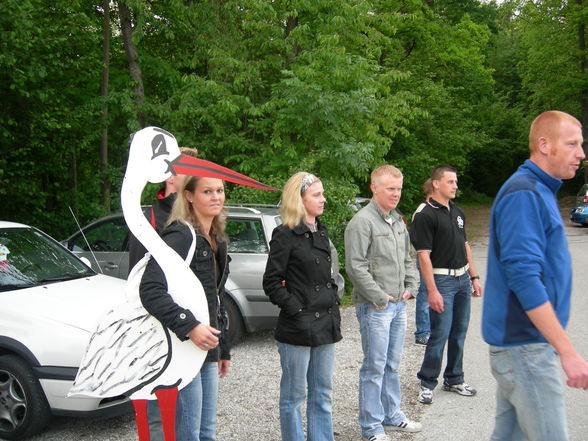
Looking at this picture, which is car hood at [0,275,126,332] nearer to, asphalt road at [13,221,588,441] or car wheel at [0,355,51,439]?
car wheel at [0,355,51,439]

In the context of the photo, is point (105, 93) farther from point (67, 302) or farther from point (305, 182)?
point (305, 182)

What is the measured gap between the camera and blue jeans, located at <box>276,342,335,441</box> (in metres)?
3.59

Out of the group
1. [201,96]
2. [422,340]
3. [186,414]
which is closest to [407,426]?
[186,414]

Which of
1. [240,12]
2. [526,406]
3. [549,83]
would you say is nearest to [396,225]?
[526,406]

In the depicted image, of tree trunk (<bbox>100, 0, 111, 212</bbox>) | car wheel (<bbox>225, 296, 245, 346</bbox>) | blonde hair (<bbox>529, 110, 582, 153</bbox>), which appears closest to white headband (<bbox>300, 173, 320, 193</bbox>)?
blonde hair (<bbox>529, 110, 582, 153</bbox>)

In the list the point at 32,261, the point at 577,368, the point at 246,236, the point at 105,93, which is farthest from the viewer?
the point at 105,93

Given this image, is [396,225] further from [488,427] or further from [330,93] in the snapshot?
[330,93]

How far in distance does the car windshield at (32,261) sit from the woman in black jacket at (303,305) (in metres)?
2.39

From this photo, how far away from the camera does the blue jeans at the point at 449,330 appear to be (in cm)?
491

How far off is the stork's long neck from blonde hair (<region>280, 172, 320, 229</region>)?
3.40ft

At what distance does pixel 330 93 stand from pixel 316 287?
292 inches

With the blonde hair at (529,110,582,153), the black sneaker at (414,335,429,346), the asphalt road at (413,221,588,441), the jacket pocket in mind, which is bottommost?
the black sneaker at (414,335,429,346)

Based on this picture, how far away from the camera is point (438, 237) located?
5.05 m

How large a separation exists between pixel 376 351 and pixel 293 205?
1297 mm
